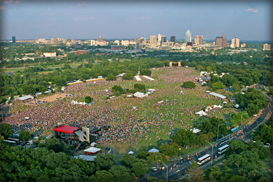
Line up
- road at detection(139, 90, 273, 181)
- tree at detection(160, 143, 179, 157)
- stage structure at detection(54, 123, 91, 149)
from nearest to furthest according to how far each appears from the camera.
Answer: road at detection(139, 90, 273, 181) < tree at detection(160, 143, 179, 157) < stage structure at detection(54, 123, 91, 149)

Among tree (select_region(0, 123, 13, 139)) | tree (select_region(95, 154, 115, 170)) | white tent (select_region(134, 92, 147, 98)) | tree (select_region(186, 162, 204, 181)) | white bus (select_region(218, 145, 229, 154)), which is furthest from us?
white tent (select_region(134, 92, 147, 98))

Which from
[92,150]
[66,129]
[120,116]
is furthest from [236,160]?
[120,116]

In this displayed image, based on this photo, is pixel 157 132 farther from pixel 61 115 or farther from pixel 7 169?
pixel 7 169

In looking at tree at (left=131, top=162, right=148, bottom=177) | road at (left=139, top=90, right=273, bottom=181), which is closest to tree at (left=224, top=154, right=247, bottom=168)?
road at (left=139, top=90, right=273, bottom=181)

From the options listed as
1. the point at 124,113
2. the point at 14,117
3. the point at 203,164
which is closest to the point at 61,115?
the point at 14,117

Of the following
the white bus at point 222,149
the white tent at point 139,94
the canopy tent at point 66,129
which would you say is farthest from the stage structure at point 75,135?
the white tent at point 139,94

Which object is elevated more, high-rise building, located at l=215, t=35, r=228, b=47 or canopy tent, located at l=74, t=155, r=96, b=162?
high-rise building, located at l=215, t=35, r=228, b=47

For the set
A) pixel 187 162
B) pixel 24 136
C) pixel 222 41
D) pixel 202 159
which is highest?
pixel 222 41

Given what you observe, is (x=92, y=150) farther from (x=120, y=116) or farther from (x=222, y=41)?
(x=222, y=41)

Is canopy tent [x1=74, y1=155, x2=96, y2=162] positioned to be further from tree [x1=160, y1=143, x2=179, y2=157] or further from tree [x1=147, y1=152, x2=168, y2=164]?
tree [x1=160, y1=143, x2=179, y2=157]
